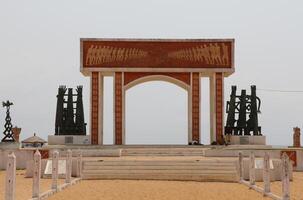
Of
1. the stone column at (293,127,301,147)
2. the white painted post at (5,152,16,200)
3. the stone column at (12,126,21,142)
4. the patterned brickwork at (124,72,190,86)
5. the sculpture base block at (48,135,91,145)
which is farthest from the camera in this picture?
the stone column at (293,127,301,147)

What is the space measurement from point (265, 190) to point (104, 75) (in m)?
28.7

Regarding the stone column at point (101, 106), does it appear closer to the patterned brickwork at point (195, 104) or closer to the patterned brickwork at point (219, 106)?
the patterned brickwork at point (195, 104)

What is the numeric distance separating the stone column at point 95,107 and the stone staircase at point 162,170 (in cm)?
1619

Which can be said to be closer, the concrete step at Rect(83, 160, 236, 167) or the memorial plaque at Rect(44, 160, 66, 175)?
the memorial plaque at Rect(44, 160, 66, 175)

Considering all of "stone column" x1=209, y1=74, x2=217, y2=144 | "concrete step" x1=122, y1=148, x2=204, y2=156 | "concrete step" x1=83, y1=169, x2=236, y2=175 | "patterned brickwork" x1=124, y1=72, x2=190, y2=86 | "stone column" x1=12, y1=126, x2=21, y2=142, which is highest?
"patterned brickwork" x1=124, y1=72, x2=190, y2=86

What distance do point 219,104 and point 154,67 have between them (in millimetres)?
5607

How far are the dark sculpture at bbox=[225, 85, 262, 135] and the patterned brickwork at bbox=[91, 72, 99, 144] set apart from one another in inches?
386

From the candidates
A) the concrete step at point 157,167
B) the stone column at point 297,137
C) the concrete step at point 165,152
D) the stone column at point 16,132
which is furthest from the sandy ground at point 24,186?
the stone column at point 297,137

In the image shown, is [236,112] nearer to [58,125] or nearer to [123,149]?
[123,149]

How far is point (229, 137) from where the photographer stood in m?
45.0

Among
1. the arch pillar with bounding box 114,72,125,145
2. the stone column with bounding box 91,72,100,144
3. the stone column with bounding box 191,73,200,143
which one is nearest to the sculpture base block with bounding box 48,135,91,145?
the stone column with bounding box 91,72,100,144

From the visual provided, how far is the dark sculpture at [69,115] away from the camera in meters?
45.6

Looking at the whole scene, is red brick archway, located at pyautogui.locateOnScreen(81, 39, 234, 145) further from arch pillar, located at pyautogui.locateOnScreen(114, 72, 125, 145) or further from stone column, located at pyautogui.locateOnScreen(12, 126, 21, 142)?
stone column, located at pyautogui.locateOnScreen(12, 126, 21, 142)

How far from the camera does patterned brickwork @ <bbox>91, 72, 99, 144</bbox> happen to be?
45.1 metres
